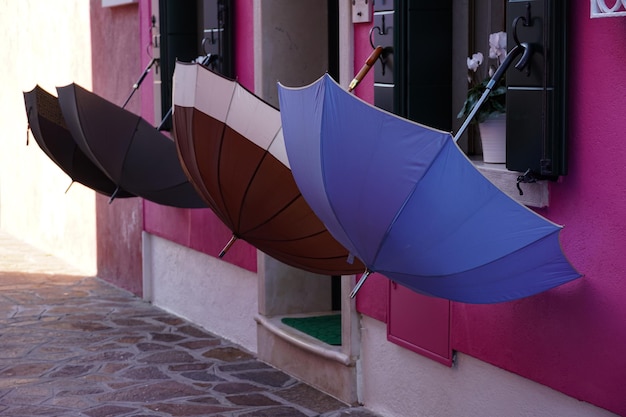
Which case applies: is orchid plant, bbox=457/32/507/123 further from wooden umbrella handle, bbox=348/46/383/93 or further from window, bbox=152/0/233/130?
window, bbox=152/0/233/130

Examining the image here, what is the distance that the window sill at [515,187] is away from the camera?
6059mm

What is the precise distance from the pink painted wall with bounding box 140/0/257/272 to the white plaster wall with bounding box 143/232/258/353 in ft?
0.38

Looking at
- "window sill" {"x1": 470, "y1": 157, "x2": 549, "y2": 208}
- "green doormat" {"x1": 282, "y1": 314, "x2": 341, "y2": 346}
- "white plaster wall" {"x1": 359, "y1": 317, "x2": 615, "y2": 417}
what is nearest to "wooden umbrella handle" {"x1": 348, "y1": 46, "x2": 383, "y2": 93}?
"window sill" {"x1": 470, "y1": 157, "x2": 549, "y2": 208}

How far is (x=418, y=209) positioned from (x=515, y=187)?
Answer: 3.76ft

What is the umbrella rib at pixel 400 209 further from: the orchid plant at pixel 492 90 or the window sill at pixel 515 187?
the orchid plant at pixel 492 90

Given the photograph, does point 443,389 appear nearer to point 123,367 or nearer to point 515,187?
point 515,187

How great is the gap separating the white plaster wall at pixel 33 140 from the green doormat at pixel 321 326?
5.28 m

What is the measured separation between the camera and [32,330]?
1079 centimetres

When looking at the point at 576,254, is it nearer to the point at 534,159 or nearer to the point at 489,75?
the point at 534,159

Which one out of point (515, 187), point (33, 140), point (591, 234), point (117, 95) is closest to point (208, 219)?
point (117, 95)

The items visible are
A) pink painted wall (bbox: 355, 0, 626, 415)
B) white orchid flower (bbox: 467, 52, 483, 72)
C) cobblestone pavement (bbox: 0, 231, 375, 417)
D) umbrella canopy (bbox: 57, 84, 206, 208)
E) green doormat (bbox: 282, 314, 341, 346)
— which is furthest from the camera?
umbrella canopy (bbox: 57, 84, 206, 208)

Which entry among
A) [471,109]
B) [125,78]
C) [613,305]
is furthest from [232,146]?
Answer: [125,78]

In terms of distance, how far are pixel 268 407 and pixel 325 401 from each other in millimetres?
409

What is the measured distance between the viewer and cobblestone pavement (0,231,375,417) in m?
8.18
